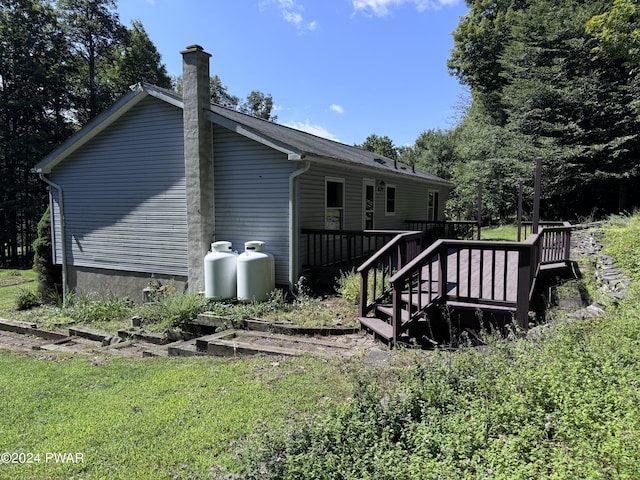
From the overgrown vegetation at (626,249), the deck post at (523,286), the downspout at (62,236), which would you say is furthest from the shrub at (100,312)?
the overgrown vegetation at (626,249)

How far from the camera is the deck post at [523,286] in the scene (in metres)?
4.68

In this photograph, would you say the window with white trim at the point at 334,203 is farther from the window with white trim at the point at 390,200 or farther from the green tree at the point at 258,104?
the green tree at the point at 258,104

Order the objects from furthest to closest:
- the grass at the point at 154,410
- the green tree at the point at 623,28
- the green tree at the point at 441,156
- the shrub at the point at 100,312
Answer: the green tree at the point at 441,156, the green tree at the point at 623,28, the shrub at the point at 100,312, the grass at the point at 154,410

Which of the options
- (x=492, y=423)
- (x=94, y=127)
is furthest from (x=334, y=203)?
(x=492, y=423)

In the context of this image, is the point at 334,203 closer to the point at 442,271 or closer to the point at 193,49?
the point at 193,49

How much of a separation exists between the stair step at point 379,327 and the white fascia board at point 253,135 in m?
3.47

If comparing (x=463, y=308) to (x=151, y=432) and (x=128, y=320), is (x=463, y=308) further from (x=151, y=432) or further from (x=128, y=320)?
(x=128, y=320)

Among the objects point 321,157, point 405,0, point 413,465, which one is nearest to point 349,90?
point 405,0

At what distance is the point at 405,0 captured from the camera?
18.6 meters

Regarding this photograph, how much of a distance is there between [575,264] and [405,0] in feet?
51.1

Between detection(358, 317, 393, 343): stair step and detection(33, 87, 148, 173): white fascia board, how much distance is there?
7650mm

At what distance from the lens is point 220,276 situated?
8.09 meters

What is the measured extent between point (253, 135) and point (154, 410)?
580cm

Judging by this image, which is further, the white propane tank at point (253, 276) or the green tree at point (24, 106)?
the green tree at point (24, 106)
